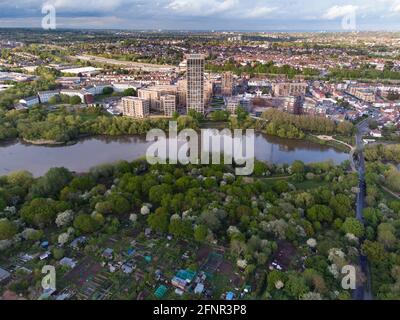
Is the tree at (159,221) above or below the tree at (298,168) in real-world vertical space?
below

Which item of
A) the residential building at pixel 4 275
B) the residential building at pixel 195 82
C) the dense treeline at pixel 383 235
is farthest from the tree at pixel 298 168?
the residential building at pixel 195 82

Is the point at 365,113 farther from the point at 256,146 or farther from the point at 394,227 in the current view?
the point at 394,227

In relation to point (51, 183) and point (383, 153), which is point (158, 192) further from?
point (383, 153)

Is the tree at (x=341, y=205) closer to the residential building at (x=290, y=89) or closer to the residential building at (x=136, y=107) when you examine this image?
the residential building at (x=136, y=107)

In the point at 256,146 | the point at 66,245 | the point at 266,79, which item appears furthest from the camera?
the point at 266,79

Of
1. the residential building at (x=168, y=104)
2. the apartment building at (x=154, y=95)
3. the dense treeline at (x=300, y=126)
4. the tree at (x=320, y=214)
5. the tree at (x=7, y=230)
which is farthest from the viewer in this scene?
the apartment building at (x=154, y=95)

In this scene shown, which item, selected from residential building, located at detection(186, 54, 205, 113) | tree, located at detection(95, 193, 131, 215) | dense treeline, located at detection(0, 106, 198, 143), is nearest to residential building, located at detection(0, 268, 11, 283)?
tree, located at detection(95, 193, 131, 215)

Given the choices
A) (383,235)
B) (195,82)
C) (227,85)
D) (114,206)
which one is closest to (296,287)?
(383,235)

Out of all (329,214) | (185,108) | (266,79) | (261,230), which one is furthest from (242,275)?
(266,79)
